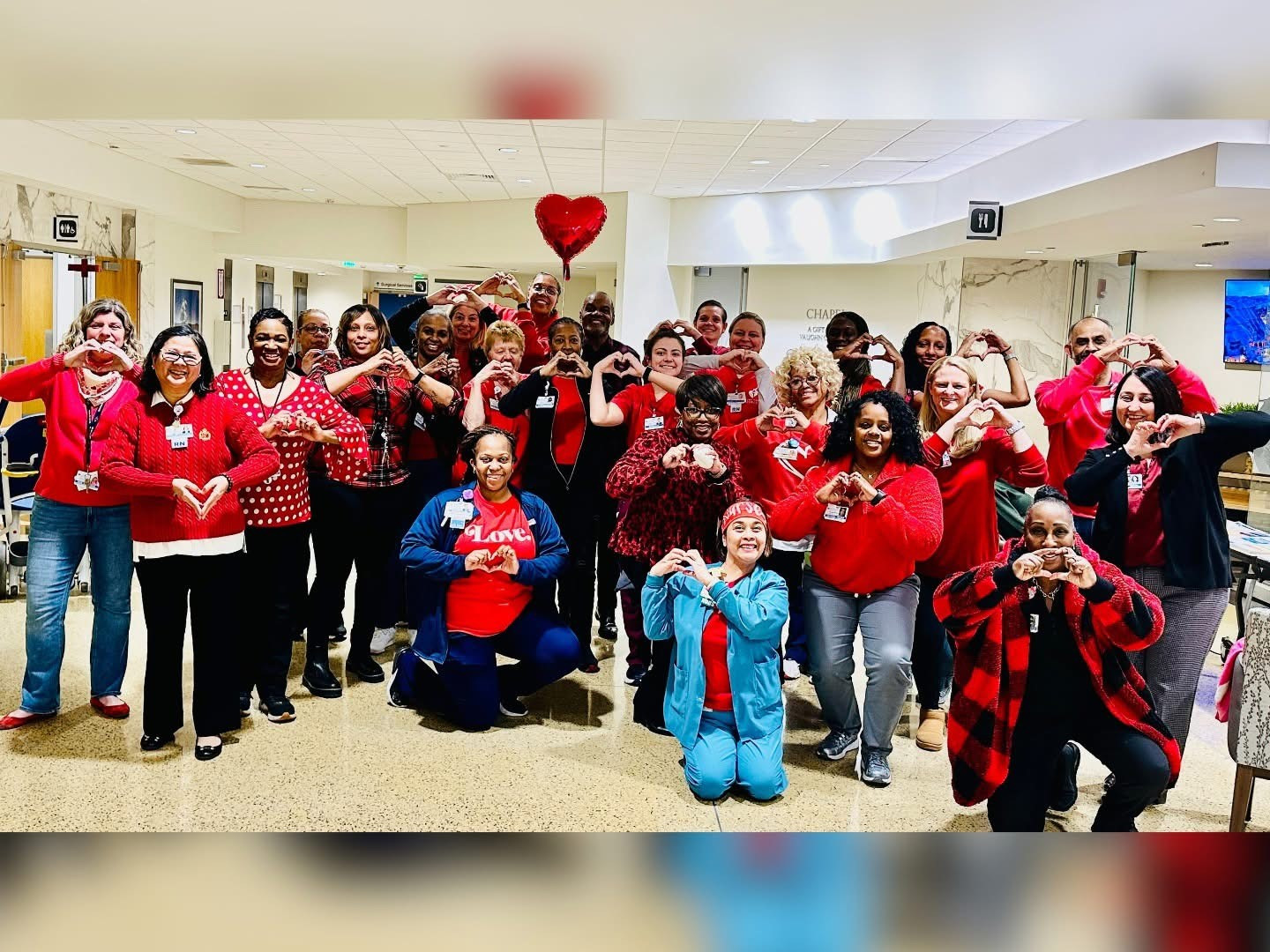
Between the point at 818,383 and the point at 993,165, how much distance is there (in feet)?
18.6

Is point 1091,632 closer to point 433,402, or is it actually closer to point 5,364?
point 433,402

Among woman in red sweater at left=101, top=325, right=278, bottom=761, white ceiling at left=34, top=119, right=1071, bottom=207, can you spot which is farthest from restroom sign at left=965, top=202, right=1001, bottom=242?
woman in red sweater at left=101, top=325, right=278, bottom=761

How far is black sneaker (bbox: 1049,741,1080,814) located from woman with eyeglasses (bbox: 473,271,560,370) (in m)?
3.28

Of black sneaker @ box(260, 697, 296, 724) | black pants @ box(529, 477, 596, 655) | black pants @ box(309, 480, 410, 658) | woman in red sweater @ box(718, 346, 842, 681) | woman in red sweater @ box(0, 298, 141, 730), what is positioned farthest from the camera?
black pants @ box(529, 477, 596, 655)

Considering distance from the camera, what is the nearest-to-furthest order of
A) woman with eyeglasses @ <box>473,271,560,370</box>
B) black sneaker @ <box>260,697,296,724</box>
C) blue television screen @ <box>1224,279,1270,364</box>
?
black sneaker @ <box>260,697,296,724</box> → woman with eyeglasses @ <box>473,271,560,370</box> → blue television screen @ <box>1224,279,1270,364</box>

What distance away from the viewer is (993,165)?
9.34 meters

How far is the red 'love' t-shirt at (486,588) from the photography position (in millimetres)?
4199

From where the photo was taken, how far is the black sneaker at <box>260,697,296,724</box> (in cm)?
425

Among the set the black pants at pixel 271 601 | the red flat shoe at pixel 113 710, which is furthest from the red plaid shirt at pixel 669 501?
the red flat shoe at pixel 113 710

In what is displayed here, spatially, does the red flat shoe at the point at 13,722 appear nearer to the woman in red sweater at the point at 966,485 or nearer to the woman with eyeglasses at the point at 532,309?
the woman with eyeglasses at the point at 532,309

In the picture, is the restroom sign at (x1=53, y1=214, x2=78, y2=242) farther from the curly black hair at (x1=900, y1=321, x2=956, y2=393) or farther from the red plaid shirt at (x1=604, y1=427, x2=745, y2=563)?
the curly black hair at (x1=900, y1=321, x2=956, y2=393)

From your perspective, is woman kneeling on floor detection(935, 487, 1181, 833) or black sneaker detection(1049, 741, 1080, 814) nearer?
woman kneeling on floor detection(935, 487, 1181, 833)

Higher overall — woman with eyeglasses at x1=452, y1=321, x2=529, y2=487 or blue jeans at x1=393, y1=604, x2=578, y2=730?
woman with eyeglasses at x1=452, y1=321, x2=529, y2=487

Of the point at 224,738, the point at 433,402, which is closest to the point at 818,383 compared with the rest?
the point at 433,402
